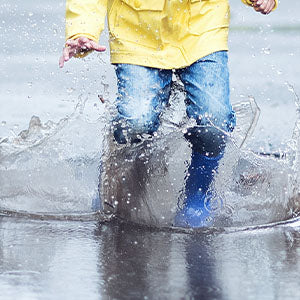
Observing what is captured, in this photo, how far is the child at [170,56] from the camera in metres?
4.58

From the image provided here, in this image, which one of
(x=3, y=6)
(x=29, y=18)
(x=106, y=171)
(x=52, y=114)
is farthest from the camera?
(x=3, y=6)

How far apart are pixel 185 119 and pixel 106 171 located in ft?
1.51

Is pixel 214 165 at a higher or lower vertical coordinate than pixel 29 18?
lower

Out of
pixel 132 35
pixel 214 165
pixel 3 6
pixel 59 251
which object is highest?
pixel 3 6

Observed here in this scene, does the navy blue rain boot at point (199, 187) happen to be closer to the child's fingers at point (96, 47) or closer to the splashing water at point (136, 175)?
the splashing water at point (136, 175)

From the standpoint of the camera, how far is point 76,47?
4.39 metres

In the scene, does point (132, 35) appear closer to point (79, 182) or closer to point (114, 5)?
point (114, 5)

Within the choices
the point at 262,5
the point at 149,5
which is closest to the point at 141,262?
the point at 149,5

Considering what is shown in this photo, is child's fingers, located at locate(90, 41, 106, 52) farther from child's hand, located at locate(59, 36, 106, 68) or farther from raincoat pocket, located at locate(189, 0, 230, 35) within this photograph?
raincoat pocket, located at locate(189, 0, 230, 35)

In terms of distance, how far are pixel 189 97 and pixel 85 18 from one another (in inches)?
23.8

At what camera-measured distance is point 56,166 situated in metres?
5.09

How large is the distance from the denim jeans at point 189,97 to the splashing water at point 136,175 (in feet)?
0.39

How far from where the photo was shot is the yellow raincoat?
456cm

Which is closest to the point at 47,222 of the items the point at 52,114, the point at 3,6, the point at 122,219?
the point at 122,219
